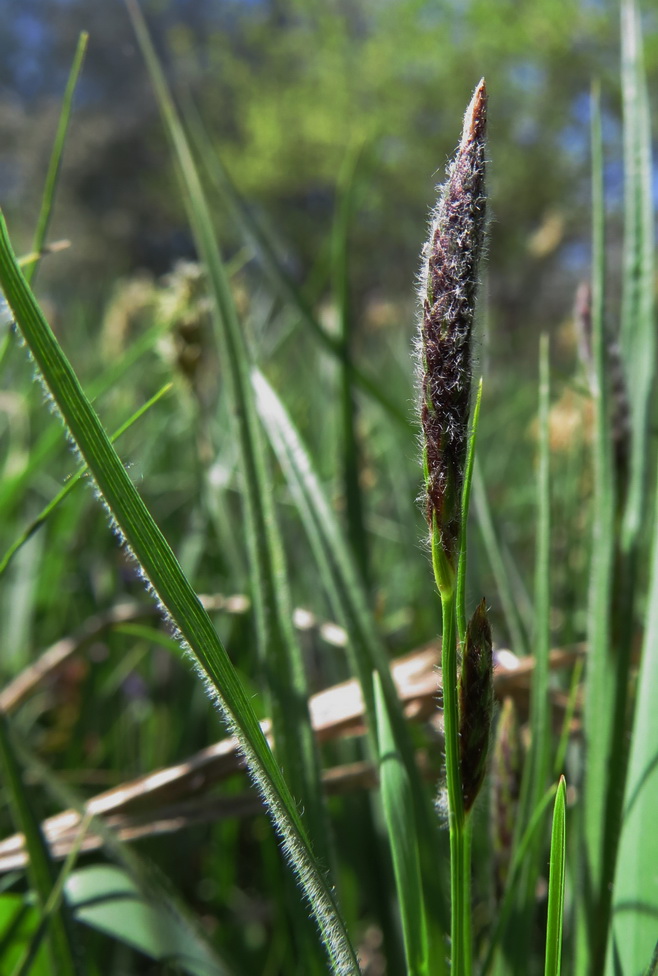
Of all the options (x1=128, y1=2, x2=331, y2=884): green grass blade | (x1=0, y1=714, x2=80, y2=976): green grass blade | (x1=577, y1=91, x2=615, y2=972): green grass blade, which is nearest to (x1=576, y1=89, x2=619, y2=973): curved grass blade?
(x1=577, y1=91, x2=615, y2=972): green grass blade

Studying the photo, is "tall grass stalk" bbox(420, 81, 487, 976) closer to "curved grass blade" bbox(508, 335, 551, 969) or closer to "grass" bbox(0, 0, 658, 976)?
"grass" bbox(0, 0, 658, 976)

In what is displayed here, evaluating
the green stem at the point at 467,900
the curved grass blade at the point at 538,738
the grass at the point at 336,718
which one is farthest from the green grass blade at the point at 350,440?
the green stem at the point at 467,900

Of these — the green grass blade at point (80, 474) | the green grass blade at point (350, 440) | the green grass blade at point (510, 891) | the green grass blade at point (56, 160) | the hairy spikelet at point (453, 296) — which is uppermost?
the green grass blade at point (56, 160)

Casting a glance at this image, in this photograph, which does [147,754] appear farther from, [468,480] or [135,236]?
[135,236]

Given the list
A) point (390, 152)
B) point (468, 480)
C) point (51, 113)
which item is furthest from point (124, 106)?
point (468, 480)

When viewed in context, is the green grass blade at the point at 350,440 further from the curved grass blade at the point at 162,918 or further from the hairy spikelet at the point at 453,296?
the hairy spikelet at the point at 453,296

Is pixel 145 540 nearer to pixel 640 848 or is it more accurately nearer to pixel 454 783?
pixel 454 783
